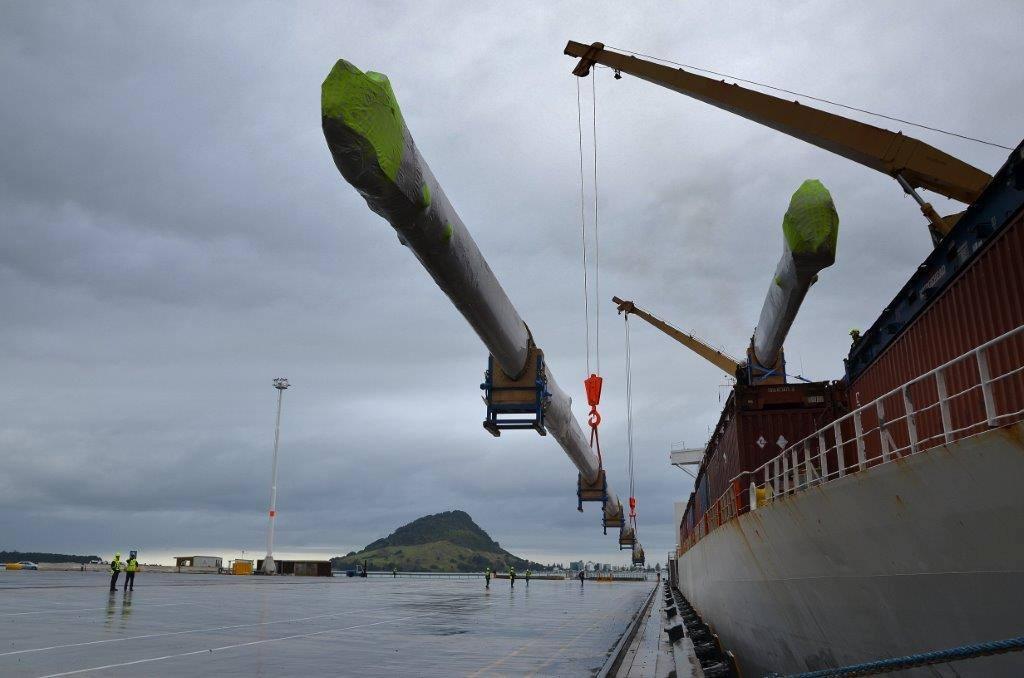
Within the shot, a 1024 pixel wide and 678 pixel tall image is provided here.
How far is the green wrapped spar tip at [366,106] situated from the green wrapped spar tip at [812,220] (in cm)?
672

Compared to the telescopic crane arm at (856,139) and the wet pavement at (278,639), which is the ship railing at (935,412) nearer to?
the wet pavement at (278,639)

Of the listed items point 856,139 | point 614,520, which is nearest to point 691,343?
point 614,520

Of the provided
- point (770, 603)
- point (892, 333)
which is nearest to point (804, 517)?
point (770, 603)

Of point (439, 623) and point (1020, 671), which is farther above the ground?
point (1020, 671)

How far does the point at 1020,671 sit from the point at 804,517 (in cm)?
330

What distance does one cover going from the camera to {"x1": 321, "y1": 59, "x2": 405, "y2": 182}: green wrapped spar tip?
7941mm

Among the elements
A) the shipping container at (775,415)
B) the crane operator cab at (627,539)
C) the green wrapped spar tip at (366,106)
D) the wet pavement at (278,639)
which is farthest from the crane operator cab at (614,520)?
the green wrapped spar tip at (366,106)

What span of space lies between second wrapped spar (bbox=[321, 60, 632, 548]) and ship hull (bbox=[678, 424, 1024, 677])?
6.05 meters

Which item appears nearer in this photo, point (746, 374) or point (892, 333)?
point (892, 333)

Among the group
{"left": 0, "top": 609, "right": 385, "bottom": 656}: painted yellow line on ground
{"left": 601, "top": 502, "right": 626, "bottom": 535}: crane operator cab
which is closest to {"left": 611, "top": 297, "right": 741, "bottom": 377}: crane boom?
{"left": 601, "top": 502, "right": 626, "bottom": 535}: crane operator cab

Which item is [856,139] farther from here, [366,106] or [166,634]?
[166,634]

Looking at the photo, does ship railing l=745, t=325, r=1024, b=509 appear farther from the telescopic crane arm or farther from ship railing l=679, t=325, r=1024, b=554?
the telescopic crane arm

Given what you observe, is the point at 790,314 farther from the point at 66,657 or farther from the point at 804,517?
the point at 66,657

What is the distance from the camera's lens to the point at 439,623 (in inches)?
869
